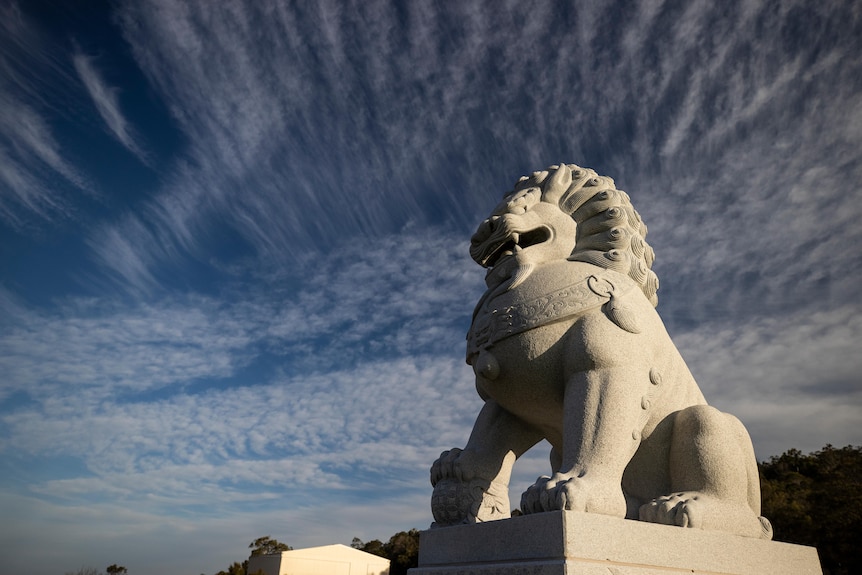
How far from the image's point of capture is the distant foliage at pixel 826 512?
14.0 meters

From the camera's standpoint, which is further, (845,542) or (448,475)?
(845,542)

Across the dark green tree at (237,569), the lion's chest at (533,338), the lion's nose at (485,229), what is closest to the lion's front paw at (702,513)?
the lion's chest at (533,338)

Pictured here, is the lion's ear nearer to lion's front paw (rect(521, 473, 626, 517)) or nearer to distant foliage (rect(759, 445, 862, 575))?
lion's front paw (rect(521, 473, 626, 517))

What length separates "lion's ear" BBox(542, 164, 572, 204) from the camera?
13.7 ft

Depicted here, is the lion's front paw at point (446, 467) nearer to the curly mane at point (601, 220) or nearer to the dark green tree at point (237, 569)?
the curly mane at point (601, 220)

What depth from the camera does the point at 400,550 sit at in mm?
30266

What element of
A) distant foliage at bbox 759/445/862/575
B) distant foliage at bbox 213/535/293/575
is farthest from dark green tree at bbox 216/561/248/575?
distant foliage at bbox 759/445/862/575

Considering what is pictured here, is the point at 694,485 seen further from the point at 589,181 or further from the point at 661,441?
the point at 589,181

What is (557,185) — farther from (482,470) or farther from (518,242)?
(482,470)

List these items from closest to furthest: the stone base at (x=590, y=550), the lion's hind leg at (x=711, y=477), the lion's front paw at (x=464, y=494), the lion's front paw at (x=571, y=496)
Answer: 1. the stone base at (x=590, y=550)
2. the lion's front paw at (x=571, y=496)
3. the lion's hind leg at (x=711, y=477)
4. the lion's front paw at (x=464, y=494)

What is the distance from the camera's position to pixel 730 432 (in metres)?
3.34

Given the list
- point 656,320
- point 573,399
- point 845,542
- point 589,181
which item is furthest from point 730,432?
point 845,542

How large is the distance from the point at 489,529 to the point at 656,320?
1.62 metres

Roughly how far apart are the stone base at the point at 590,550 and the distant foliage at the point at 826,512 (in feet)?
45.1
